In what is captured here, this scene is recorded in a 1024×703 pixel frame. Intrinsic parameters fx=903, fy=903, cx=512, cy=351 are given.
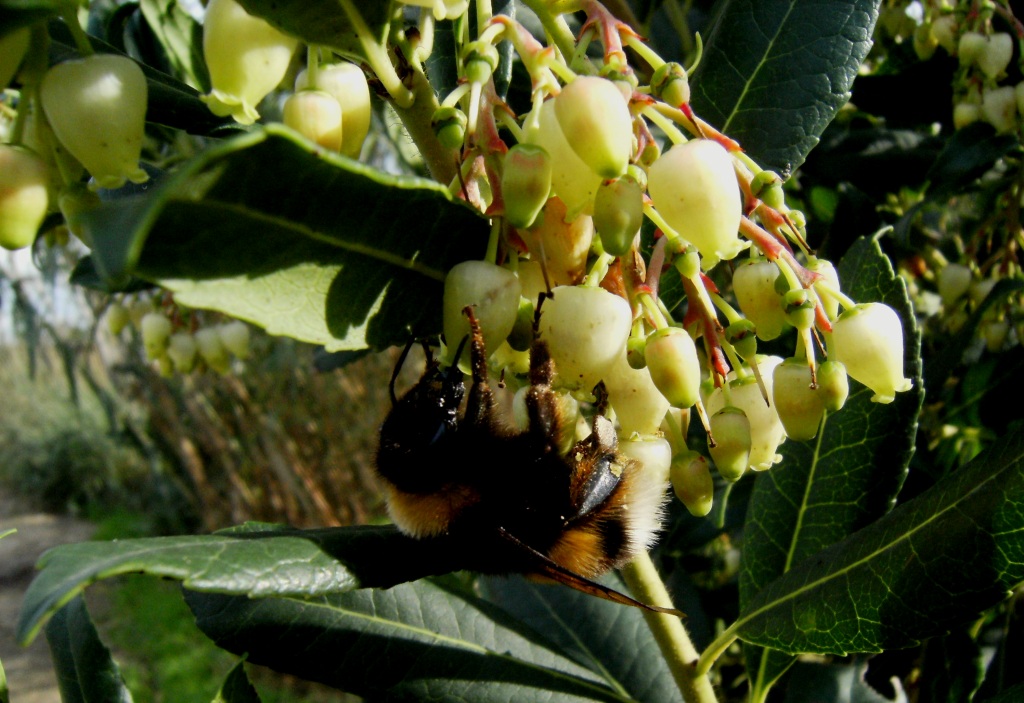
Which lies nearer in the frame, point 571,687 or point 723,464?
point 723,464

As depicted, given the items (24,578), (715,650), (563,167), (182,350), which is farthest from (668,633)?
(24,578)

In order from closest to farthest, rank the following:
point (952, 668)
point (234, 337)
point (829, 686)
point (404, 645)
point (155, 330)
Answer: point (404, 645), point (829, 686), point (952, 668), point (155, 330), point (234, 337)

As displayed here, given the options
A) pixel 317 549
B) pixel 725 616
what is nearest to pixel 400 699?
pixel 317 549

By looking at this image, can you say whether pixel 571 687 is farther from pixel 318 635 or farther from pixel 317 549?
pixel 317 549

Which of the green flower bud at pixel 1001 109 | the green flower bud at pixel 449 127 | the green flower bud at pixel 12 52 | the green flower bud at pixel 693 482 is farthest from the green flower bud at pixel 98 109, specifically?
the green flower bud at pixel 1001 109

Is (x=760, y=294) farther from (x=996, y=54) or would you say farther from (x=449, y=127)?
(x=996, y=54)
